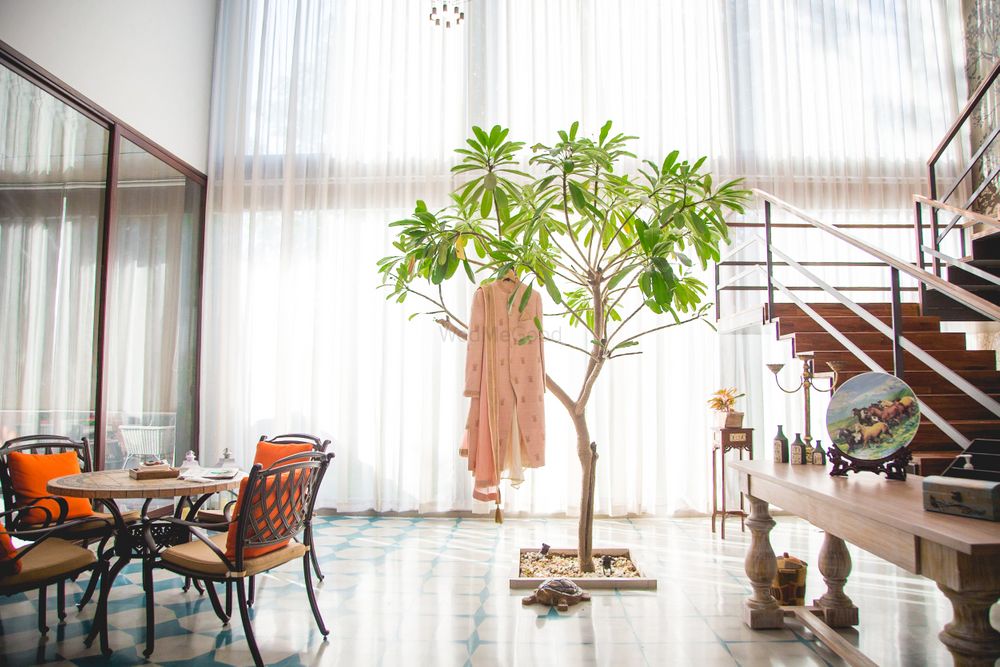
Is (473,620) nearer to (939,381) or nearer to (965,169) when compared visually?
(939,381)

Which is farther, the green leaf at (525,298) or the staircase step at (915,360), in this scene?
the staircase step at (915,360)

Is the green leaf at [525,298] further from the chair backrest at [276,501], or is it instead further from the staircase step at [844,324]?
the staircase step at [844,324]

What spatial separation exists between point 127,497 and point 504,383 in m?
1.85

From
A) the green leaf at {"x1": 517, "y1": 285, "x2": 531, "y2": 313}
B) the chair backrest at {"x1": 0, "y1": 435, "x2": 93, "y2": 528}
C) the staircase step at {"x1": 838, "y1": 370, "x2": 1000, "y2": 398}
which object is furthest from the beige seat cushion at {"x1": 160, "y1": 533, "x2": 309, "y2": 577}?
the staircase step at {"x1": 838, "y1": 370, "x2": 1000, "y2": 398}

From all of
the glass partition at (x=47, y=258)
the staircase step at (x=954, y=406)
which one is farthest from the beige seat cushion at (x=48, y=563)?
the staircase step at (x=954, y=406)

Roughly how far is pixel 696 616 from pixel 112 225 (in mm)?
4630

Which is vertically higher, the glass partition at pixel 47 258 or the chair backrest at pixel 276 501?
the glass partition at pixel 47 258

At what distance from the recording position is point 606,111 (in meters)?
6.08

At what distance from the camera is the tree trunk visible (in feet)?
12.9

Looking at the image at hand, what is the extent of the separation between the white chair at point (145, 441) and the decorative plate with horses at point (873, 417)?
4.77 metres

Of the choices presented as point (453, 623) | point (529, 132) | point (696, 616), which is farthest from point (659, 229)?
point (529, 132)

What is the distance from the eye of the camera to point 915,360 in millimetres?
4270

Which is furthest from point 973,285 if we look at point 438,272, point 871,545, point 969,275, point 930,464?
point 438,272

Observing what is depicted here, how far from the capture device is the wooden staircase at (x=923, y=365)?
3447 mm
